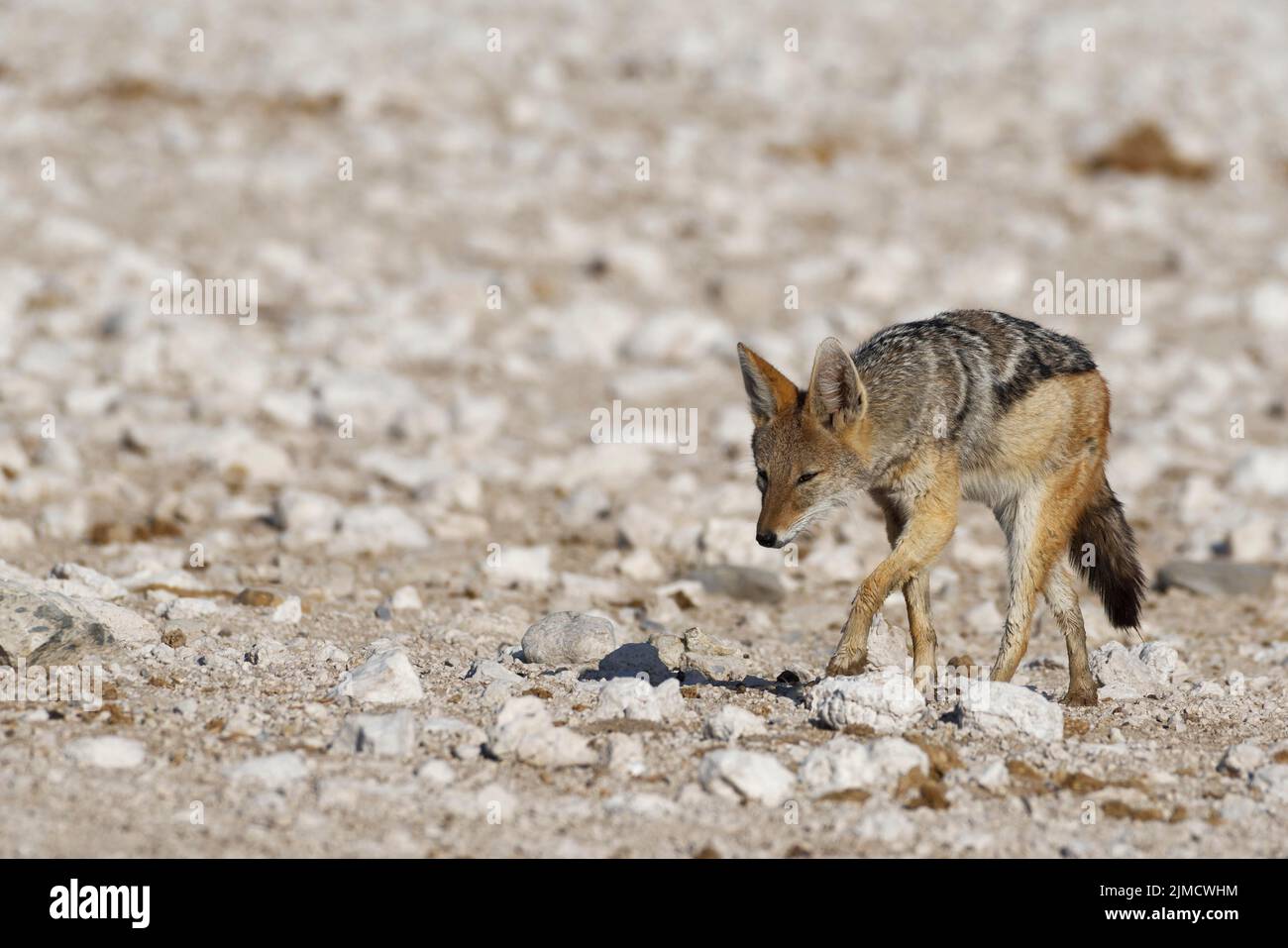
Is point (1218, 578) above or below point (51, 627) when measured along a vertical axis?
below

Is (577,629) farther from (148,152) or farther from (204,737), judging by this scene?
(148,152)

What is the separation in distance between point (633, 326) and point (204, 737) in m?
9.35

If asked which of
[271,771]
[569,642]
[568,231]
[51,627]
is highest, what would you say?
[568,231]

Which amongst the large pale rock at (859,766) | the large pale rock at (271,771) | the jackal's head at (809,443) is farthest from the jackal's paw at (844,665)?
the large pale rock at (271,771)

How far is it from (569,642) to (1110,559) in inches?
110

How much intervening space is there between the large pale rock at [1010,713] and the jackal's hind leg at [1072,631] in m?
0.94

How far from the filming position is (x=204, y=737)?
19.9 feet

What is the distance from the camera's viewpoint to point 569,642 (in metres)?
7.50

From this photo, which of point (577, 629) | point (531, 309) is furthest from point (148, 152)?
point (577, 629)

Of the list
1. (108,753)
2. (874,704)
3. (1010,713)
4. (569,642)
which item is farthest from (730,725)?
(108,753)

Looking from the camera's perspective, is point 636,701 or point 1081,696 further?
point 1081,696

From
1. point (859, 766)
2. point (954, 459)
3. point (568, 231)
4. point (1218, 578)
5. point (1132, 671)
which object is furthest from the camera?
point (568, 231)

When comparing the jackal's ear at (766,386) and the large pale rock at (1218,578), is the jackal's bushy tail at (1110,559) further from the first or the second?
the large pale rock at (1218,578)

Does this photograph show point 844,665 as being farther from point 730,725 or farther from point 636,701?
point 636,701
